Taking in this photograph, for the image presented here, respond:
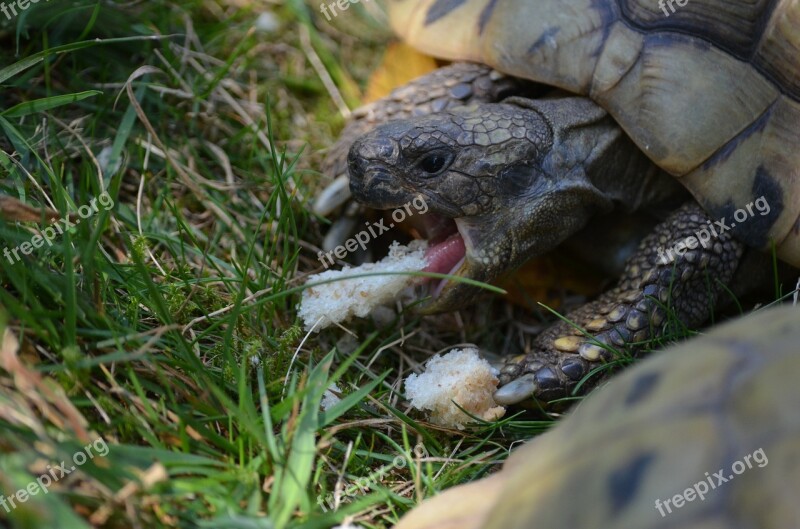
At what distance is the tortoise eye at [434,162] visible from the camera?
8.71 ft

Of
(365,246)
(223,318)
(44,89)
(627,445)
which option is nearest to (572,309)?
(365,246)

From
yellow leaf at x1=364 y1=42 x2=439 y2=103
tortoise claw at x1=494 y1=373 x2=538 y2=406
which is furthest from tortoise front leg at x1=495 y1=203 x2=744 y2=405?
yellow leaf at x1=364 y1=42 x2=439 y2=103

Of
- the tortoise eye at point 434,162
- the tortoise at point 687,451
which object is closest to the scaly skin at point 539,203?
the tortoise eye at point 434,162

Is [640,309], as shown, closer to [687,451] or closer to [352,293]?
[352,293]

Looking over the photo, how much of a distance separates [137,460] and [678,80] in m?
1.92

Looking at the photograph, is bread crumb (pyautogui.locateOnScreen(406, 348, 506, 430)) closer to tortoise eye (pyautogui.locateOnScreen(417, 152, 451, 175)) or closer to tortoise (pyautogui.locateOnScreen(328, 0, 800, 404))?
tortoise (pyautogui.locateOnScreen(328, 0, 800, 404))

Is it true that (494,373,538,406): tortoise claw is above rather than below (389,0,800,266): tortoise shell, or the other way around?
below

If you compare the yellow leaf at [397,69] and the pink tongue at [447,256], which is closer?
the pink tongue at [447,256]

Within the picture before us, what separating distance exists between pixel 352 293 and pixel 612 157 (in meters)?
0.99

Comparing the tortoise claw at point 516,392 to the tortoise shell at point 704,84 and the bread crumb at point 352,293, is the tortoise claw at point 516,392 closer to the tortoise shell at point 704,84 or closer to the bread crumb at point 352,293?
the bread crumb at point 352,293

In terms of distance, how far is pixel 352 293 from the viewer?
2.77 meters

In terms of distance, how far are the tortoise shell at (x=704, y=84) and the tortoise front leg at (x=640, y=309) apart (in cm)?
11

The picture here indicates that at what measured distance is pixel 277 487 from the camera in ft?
6.63

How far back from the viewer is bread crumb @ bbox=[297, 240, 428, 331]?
2.73m
